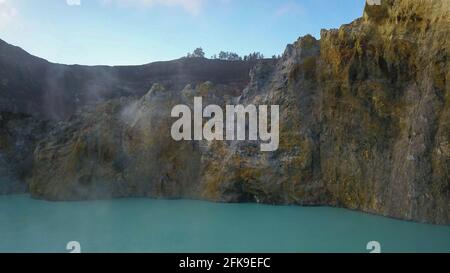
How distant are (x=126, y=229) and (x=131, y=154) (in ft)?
26.8

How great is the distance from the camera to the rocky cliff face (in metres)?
11.8

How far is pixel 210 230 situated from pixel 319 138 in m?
6.44

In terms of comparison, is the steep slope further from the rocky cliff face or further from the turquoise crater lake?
the turquoise crater lake

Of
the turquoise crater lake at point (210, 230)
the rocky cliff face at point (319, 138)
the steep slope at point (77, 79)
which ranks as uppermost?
the steep slope at point (77, 79)

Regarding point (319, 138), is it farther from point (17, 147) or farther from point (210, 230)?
point (17, 147)

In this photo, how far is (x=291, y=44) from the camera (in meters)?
17.3

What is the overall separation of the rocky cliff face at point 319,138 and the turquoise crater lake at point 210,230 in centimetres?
104

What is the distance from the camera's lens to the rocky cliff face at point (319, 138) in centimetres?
1175

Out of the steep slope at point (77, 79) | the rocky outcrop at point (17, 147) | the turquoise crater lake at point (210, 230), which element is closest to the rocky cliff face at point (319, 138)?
the turquoise crater lake at point (210, 230)

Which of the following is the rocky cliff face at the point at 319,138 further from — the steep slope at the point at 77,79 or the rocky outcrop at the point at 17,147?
the steep slope at the point at 77,79

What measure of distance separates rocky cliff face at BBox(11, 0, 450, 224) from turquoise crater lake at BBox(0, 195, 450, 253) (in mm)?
1044

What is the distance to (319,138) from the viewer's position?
598 inches

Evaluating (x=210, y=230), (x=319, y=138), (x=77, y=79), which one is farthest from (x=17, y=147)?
(x=77, y=79)

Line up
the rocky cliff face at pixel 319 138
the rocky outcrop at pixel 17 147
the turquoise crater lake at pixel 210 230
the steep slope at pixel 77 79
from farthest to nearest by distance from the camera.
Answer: the steep slope at pixel 77 79 → the rocky outcrop at pixel 17 147 → the rocky cliff face at pixel 319 138 → the turquoise crater lake at pixel 210 230
